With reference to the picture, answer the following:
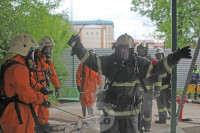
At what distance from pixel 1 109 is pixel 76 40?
1434 mm

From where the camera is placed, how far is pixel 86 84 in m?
7.46

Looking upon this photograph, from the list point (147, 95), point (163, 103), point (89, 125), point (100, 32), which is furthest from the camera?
point (100, 32)

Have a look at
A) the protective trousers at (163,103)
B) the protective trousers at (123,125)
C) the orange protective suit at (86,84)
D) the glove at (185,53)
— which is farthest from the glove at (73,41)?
the protective trousers at (163,103)

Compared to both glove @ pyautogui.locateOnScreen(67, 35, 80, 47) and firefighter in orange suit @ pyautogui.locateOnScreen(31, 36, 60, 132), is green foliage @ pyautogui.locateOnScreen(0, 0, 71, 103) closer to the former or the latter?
firefighter in orange suit @ pyautogui.locateOnScreen(31, 36, 60, 132)

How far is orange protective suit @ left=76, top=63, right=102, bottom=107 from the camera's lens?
7.36 m

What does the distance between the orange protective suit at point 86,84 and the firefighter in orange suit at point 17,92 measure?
378 centimetres

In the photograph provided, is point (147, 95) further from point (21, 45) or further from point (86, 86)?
point (21, 45)

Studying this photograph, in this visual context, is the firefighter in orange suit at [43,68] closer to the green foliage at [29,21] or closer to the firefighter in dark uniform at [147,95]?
the firefighter in dark uniform at [147,95]

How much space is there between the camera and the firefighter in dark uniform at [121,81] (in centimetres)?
394

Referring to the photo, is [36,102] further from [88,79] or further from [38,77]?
[88,79]

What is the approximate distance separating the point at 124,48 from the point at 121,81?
0.52 metres

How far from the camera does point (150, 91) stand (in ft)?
20.5

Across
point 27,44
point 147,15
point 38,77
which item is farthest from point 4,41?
point 147,15

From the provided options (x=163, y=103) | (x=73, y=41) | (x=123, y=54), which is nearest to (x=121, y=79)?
(x=123, y=54)
